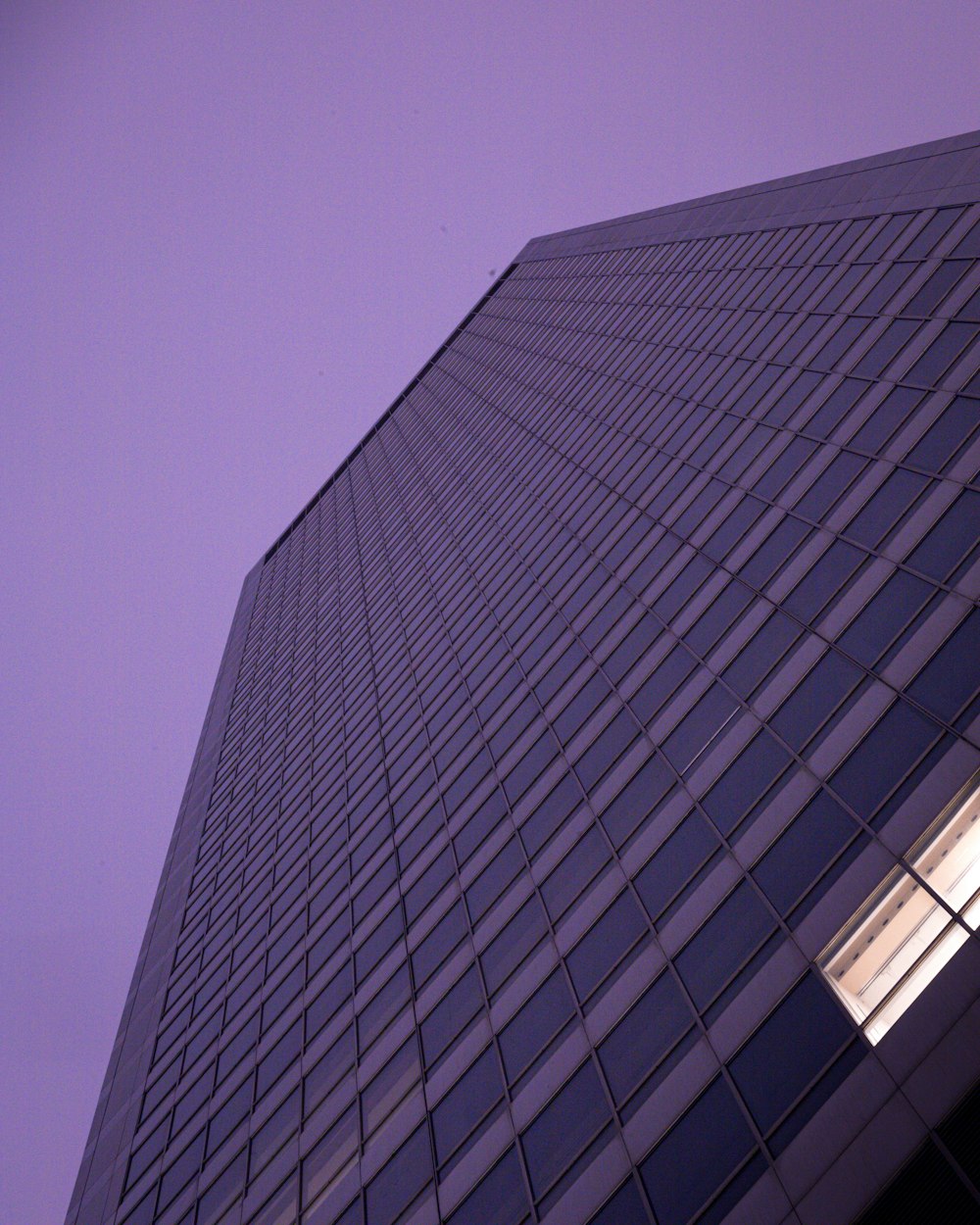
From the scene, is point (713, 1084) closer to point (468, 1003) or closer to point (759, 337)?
point (468, 1003)

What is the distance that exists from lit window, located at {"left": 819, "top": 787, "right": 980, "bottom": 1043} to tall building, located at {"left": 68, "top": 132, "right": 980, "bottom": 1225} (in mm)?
54

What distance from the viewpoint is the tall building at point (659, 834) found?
1543 cm

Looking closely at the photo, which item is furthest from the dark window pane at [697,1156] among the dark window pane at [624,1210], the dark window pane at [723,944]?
the dark window pane at [723,944]

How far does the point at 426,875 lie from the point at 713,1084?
14438 millimetres

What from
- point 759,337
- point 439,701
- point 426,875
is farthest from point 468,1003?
point 759,337

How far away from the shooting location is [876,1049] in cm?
1396

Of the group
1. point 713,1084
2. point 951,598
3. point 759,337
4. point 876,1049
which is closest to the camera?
point 876,1049

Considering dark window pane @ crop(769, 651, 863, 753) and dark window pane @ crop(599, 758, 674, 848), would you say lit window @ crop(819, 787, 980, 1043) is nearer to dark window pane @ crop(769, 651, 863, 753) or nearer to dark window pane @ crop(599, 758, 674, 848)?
dark window pane @ crop(769, 651, 863, 753)

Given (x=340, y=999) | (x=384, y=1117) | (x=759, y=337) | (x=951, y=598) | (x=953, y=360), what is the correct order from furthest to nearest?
(x=759, y=337)
(x=340, y=999)
(x=953, y=360)
(x=384, y=1117)
(x=951, y=598)

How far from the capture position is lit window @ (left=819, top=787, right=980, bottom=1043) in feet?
47.6

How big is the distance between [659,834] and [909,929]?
276 inches

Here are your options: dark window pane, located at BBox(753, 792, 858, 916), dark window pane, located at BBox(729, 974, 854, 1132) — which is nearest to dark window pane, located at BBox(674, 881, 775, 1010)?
dark window pane, located at BBox(753, 792, 858, 916)

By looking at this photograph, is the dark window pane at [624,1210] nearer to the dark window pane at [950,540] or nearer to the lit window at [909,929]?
the lit window at [909,929]

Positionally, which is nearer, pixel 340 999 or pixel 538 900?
pixel 538 900
